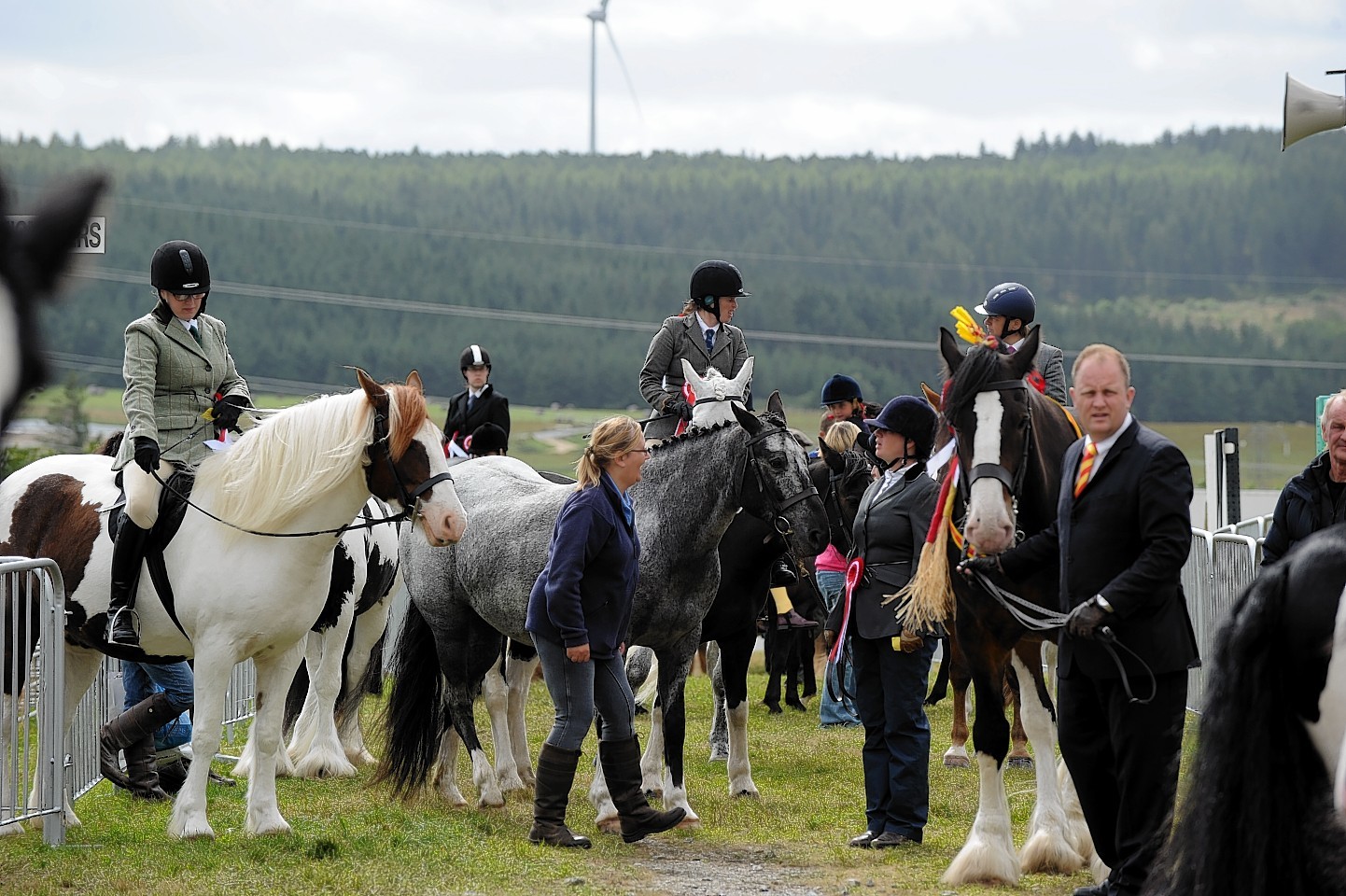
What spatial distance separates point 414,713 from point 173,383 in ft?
8.05

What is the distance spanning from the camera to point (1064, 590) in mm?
5605

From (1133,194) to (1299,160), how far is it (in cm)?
1845

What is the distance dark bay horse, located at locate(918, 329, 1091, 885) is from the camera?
19.6ft

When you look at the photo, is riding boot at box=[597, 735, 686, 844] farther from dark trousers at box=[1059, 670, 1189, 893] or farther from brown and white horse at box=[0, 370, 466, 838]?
dark trousers at box=[1059, 670, 1189, 893]

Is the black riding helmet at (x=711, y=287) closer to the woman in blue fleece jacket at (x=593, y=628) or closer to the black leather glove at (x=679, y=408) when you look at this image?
the black leather glove at (x=679, y=408)

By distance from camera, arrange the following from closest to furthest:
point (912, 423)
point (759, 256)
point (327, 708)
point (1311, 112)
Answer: point (912, 423), point (1311, 112), point (327, 708), point (759, 256)

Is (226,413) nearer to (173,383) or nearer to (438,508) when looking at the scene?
(173,383)

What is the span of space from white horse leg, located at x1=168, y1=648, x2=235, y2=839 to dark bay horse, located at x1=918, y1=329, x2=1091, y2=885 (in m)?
3.30

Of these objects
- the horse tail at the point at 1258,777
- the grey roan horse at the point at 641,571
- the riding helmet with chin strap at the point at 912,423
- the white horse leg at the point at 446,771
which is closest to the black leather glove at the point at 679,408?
the grey roan horse at the point at 641,571

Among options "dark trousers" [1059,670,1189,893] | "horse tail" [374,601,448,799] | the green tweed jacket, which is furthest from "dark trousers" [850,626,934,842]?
the green tweed jacket

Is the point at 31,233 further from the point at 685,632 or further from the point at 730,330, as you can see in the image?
the point at 730,330

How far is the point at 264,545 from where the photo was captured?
709cm

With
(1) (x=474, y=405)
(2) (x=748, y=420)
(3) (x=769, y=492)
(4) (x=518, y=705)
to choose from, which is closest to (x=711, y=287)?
(2) (x=748, y=420)

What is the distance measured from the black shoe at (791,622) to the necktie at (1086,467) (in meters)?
6.88
